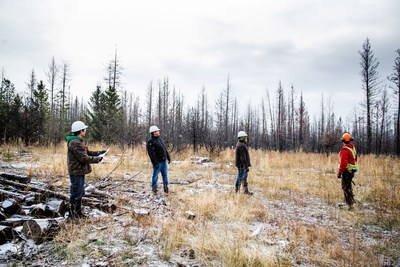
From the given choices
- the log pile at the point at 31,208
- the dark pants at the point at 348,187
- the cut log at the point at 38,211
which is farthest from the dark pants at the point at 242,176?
the cut log at the point at 38,211

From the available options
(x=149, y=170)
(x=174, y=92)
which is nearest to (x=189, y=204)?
(x=149, y=170)

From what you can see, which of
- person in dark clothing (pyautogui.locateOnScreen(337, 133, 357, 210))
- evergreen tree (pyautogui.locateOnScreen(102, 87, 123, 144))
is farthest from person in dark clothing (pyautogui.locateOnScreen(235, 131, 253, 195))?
evergreen tree (pyautogui.locateOnScreen(102, 87, 123, 144))

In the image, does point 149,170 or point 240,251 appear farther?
point 149,170

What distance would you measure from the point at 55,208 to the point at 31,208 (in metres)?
0.40

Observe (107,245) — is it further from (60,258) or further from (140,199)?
(140,199)

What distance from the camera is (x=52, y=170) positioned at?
349 inches

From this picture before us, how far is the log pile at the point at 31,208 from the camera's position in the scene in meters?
3.56

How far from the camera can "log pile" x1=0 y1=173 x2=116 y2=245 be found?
3.56 metres

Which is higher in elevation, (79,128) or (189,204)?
(79,128)

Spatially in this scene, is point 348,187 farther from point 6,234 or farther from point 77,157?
point 6,234

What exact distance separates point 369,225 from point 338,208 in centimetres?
122

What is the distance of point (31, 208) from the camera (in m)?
4.46

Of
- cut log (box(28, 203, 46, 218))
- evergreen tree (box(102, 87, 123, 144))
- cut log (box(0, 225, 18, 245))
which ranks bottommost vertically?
cut log (box(0, 225, 18, 245))

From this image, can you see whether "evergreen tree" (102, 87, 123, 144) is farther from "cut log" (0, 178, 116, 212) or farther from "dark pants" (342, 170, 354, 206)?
"dark pants" (342, 170, 354, 206)
